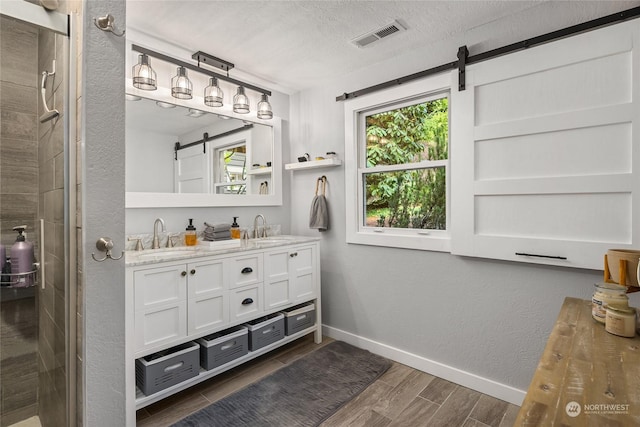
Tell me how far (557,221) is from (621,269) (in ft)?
2.07

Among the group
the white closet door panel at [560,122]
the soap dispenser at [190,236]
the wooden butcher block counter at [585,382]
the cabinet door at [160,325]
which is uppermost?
the white closet door panel at [560,122]

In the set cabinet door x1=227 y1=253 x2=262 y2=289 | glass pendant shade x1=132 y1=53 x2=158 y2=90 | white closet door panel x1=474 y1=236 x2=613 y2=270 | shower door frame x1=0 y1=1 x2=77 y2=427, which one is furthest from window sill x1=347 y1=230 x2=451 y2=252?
shower door frame x1=0 y1=1 x2=77 y2=427

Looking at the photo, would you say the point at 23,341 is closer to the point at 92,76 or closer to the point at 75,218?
the point at 75,218

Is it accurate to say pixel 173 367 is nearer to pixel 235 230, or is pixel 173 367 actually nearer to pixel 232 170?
pixel 235 230

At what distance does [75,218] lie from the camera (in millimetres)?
1380

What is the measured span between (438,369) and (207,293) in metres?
1.78

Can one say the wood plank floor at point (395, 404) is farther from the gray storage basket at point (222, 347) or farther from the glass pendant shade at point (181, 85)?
the glass pendant shade at point (181, 85)

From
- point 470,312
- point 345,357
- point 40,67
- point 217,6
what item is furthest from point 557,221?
point 40,67

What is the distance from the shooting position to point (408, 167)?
8.75 ft

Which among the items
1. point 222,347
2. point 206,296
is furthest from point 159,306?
point 222,347

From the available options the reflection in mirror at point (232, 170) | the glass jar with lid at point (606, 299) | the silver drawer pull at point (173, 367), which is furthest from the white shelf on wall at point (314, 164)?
the glass jar with lid at point (606, 299)

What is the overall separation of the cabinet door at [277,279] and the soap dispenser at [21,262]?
1383 mm

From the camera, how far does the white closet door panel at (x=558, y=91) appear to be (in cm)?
175

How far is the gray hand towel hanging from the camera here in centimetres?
308
